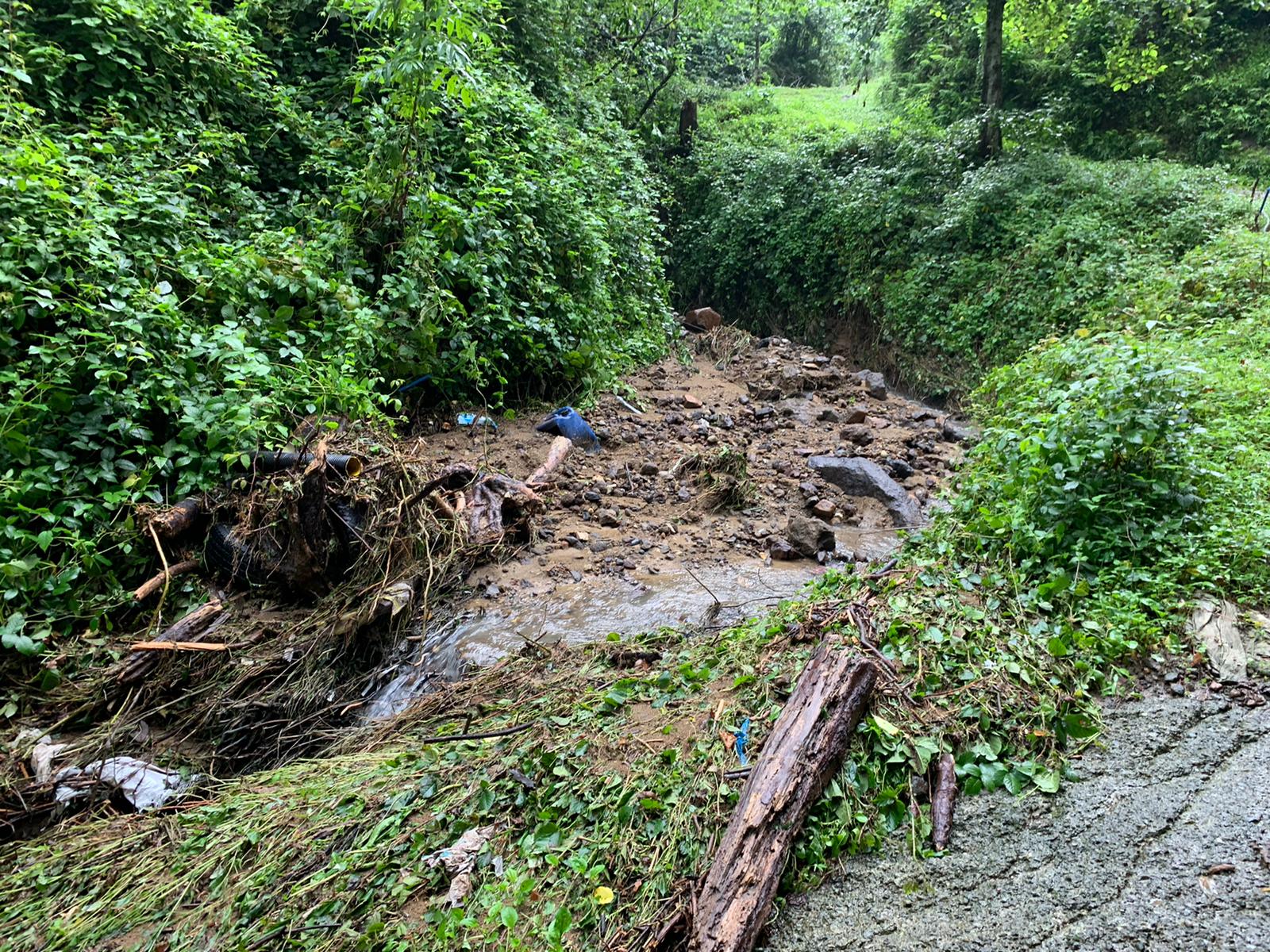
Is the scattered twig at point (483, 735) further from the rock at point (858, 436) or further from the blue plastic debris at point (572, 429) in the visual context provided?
the rock at point (858, 436)

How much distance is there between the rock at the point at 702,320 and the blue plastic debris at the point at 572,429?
582 centimetres

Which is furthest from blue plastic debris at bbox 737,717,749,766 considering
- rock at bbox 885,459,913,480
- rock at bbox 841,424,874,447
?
rock at bbox 841,424,874,447

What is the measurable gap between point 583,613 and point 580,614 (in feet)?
0.06

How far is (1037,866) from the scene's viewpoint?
83.0 inches

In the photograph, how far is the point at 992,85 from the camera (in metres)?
10.9

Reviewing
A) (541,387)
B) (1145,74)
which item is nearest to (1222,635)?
(541,387)

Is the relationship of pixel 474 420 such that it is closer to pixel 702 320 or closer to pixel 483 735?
pixel 483 735

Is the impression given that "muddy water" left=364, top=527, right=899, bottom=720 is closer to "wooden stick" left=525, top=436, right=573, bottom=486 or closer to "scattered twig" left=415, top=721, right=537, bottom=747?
"scattered twig" left=415, top=721, right=537, bottom=747

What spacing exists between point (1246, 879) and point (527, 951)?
2089 millimetres

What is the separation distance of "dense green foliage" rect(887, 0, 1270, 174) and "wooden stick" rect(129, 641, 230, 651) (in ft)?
41.3

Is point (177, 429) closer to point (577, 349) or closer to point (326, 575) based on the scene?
point (326, 575)

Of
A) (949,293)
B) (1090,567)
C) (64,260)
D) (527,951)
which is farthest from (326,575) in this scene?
(949,293)

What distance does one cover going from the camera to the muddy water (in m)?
4.09

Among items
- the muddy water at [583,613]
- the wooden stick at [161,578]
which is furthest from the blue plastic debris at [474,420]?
the wooden stick at [161,578]
